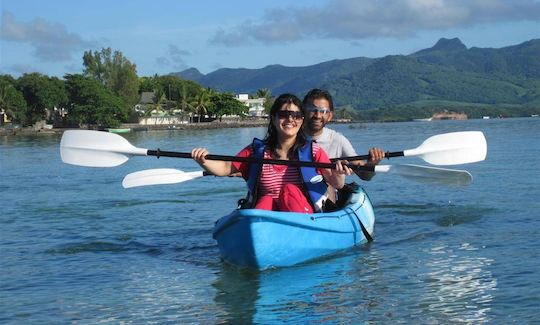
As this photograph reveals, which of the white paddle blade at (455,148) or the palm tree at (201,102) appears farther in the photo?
the palm tree at (201,102)

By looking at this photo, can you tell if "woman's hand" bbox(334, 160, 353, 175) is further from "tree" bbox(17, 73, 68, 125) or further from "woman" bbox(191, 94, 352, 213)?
"tree" bbox(17, 73, 68, 125)

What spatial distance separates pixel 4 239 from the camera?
1103cm

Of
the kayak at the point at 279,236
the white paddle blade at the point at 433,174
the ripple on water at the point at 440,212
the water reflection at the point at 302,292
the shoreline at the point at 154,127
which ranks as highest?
the white paddle blade at the point at 433,174

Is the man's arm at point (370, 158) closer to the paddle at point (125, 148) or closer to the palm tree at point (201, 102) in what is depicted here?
the paddle at point (125, 148)

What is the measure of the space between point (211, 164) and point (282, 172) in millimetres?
830

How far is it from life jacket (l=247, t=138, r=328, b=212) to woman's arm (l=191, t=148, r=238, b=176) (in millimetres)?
281

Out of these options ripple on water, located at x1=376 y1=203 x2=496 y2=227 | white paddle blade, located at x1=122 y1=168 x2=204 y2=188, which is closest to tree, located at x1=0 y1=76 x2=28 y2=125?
ripple on water, located at x1=376 y1=203 x2=496 y2=227

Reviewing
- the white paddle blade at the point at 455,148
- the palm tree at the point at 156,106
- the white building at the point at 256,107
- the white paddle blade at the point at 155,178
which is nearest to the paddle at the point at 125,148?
the white paddle blade at the point at 455,148

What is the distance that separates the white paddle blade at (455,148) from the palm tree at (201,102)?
106 metres

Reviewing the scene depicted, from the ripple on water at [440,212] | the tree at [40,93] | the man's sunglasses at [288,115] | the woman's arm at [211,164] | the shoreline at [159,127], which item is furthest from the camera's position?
the tree at [40,93]

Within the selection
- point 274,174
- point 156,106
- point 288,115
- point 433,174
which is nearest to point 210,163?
point 274,174

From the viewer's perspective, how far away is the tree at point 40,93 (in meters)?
86.4

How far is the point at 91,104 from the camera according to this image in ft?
290

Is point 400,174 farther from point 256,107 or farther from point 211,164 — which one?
point 256,107
